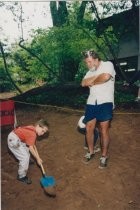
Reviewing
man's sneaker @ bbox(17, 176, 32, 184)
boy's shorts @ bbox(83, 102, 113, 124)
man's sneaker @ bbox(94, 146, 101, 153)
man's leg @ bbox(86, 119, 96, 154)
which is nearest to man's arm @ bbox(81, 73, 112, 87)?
boy's shorts @ bbox(83, 102, 113, 124)

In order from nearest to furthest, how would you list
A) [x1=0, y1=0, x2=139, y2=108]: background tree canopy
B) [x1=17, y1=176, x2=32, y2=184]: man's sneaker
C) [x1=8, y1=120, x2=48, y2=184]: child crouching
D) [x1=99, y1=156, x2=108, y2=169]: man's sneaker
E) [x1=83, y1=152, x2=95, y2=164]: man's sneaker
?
1. [x1=8, y1=120, x2=48, y2=184]: child crouching
2. [x1=17, y1=176, x2=32, y2=184]: man's sneaker
3. [x1=99, y1=156, x2=108, y2=169]: man's sneaker
4. [x1=83, y1=152, x2=95, y2=164]: man's sneaker
5. [x1=0, y1=0, x2=139, y2=108]: background tree canopy

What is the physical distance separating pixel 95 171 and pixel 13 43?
10394 millimetres

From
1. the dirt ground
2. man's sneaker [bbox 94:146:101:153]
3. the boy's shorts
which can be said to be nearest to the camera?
the dirt ground

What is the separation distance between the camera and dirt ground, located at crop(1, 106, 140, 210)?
436 centimetres

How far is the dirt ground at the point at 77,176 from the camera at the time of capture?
4.36 m

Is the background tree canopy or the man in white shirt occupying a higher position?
the background tree canopy

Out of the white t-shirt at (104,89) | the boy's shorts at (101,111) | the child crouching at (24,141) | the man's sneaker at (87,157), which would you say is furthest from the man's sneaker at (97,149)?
the child crouching at (24,141)

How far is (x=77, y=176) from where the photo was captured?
16.5 ft

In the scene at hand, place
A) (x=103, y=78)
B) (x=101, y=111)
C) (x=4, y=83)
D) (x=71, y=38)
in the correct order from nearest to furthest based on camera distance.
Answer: (x=103, y=78) < (x=101, y=111) < (x=71, y=38) < (x=4, y=83)

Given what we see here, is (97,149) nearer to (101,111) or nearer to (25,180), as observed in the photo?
(101,111)

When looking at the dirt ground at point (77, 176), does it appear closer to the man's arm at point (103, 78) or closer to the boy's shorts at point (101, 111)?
the boy's shorts at point (101, 111)

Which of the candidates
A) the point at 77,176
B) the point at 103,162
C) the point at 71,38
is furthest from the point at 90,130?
the point at 71,38

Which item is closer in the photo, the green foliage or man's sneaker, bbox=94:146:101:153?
man's sneaker, bbox=94:146:101:153

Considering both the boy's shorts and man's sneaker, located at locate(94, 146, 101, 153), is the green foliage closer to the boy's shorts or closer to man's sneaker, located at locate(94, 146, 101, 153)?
man's sneaker, located at locate(94, 146, 101, 153)
